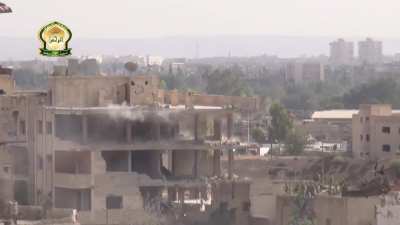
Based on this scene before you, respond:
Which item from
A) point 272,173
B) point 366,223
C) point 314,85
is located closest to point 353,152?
point 272,173

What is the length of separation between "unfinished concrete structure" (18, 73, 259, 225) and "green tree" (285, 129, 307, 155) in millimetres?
22837

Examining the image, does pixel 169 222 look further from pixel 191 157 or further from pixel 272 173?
pixel 272 173

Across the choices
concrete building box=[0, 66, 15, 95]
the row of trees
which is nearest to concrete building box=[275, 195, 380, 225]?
concrete building box=[0, 66, 15, 95]

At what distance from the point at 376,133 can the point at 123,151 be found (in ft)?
65.5

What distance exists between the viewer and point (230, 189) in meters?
48.5

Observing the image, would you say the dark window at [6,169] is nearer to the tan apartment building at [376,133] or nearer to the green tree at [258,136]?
the tan apartment building at [376,133]

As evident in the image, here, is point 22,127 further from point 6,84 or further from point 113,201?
point 113,201

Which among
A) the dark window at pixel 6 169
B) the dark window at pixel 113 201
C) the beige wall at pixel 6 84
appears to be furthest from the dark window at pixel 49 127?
the beige wall at pixel 6 84

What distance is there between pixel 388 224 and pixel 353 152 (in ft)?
102

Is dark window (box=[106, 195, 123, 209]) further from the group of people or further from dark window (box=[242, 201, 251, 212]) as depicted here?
the group of people

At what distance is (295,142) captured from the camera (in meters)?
73.9

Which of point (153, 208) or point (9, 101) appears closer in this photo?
point (153, 208)

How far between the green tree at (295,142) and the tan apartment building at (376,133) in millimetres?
5965

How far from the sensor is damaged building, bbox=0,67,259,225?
152ft
